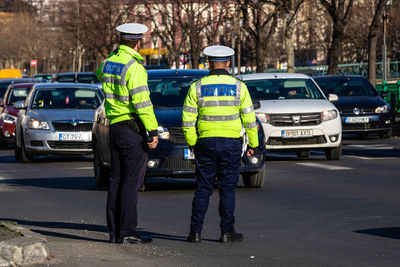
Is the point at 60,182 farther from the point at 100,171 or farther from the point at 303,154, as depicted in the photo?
the point at 303,154

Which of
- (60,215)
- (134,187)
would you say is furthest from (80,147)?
(134,187)

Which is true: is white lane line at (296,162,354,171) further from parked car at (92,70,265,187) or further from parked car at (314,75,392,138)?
parked car at (314,75,392,138)

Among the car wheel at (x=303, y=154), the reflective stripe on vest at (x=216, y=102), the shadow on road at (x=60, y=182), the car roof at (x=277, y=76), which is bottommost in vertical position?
the shadow on road at (x=60, y=182)

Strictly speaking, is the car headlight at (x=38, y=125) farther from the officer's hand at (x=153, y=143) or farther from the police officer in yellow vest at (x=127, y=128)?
the officer's hand at (x=153, y=143)

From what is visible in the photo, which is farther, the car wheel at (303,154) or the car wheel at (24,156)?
the car wheel at (24,156)

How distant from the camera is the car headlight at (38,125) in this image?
20312 mm

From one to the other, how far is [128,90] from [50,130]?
11.7 meters

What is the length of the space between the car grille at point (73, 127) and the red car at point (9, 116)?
534 centimetres

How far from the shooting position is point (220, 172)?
29.3ft

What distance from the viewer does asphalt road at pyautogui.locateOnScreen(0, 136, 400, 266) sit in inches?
315

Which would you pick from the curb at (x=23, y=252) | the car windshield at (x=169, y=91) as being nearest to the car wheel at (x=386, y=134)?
the car windshield at (x=169, y=91)

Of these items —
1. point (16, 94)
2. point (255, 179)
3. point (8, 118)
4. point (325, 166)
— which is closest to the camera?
point (255, 179)

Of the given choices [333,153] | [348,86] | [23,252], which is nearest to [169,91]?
[333,153]

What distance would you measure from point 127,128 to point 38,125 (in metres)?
11.9
